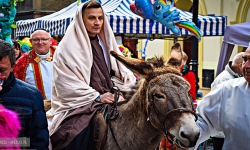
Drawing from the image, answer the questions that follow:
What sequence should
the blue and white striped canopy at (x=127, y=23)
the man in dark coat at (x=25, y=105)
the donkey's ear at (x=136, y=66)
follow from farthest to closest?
the blue and white striped canopy at (x=127, y=23), the donkey's ear at (x=136, y=66), the man in dark coat at (x=25, y=105)

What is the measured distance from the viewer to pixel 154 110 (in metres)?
2.47

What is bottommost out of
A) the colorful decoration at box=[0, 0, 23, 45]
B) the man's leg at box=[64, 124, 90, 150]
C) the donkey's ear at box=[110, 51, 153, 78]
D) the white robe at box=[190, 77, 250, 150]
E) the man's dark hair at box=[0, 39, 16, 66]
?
the man's leg at box=[64, 124, 90, 150]

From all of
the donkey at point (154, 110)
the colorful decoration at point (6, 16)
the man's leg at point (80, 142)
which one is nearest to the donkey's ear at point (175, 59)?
the donkey at point (154, 110)

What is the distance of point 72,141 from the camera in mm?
2885

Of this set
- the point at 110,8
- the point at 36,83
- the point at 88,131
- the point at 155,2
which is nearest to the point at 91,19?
the point at 88,131

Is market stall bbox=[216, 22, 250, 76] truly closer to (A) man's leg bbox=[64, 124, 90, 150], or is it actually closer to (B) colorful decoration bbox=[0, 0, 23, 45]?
(A) man's leg bbox=[64, 124, 90, 150]

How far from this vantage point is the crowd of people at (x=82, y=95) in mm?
2381

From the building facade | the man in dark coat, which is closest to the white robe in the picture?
the man in dark coat

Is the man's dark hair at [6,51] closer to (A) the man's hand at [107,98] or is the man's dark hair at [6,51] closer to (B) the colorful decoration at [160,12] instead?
(A) the man's hand at [107,98]

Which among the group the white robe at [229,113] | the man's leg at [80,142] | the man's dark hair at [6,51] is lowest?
the man's leg at [80,142]

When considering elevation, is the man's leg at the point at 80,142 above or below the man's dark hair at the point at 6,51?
below

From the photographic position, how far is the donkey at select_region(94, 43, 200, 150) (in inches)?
88.5

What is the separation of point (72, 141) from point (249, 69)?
5.94 feet

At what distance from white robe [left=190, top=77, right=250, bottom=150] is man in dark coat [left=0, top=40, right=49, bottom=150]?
4.82ft
